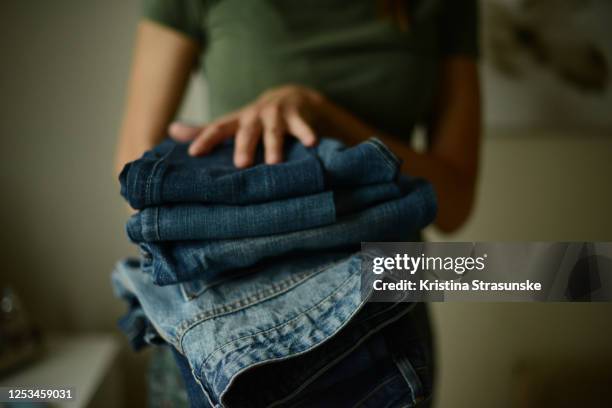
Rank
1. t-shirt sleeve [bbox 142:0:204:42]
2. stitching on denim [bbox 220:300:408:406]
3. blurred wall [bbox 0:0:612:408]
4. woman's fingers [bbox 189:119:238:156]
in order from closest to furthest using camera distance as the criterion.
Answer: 1. stitching on denim [bbox 220:300:408:406]
2. woman's fingers [bbox 189:119:238:156]
3. t-shirt sleeve [bbox 142:0:204:42]
4. blurred wall [bbox 0:0:612:408]

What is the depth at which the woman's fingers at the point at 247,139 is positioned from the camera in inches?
12.1

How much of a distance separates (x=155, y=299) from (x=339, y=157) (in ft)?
0.50

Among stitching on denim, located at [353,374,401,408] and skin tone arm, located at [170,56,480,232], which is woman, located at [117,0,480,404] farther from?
stitching on denim, located at [353,374,401,408]

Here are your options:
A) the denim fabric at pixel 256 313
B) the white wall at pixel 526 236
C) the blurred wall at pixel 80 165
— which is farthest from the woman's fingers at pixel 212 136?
the blurred wall at pixel 80 165

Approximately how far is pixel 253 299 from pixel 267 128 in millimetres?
128

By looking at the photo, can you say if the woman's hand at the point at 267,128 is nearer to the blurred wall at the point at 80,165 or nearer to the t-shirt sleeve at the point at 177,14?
the t-shirt sleeve at the point at 177,14

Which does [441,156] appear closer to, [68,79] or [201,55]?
[201,55]

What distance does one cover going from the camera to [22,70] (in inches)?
33.9

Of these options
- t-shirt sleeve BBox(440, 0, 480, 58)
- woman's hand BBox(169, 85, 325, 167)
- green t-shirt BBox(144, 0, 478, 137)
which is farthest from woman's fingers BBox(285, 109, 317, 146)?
t-shirt sleeve BBox(440, 0, 480, 58)

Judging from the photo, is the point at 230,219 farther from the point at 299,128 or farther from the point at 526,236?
the point at 526,236

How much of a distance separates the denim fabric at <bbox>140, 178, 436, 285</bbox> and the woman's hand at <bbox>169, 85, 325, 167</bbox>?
0.20 feet

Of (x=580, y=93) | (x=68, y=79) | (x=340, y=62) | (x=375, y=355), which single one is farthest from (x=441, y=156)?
(x=68, y=79)

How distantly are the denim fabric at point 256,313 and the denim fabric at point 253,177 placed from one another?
50 mm

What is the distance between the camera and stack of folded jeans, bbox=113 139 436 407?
25 cm
